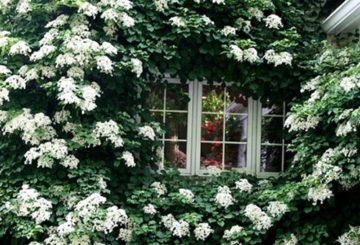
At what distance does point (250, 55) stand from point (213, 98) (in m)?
0.81

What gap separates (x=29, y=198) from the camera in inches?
173

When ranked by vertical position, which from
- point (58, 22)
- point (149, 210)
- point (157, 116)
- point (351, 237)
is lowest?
point (351, 237)

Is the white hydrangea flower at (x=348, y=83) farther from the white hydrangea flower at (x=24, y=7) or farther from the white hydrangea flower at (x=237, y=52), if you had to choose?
the white hydrangea flower at (x=24, y=7)

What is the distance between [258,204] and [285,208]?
442 mm

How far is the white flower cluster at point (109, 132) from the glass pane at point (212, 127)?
1.26m

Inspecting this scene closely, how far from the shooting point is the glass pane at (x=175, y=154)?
18.5 ft

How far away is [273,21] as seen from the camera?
211 inches

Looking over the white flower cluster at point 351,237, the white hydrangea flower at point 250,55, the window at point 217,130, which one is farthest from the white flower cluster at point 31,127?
the white flower cluster at point 351,237

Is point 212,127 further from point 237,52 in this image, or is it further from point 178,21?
point 178,21

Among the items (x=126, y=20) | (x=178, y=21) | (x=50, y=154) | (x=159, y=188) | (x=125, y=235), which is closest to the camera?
(x=50, y=154)

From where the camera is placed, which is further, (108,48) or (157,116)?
(157,116)

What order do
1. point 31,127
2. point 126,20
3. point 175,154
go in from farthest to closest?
point 175,154 < point 126,20 < point 31,127

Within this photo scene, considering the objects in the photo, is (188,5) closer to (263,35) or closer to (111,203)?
(263,35)

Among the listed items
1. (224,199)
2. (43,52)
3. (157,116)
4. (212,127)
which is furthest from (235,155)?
(43,52)
